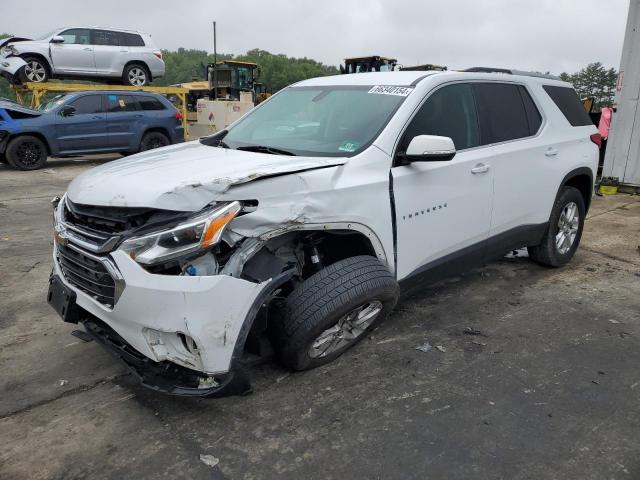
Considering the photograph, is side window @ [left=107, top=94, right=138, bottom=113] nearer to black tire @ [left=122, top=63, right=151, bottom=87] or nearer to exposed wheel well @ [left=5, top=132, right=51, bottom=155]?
exposed wheel well @ [left=5, top=132, right=51, bottom=155]

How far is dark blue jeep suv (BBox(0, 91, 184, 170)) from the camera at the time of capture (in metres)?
11.9

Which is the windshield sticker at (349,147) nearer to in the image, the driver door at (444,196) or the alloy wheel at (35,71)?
the driver door at (444,196)

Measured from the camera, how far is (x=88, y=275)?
265 cm

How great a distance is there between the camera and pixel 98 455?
8.07ft

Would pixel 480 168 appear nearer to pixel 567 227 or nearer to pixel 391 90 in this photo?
pixel 391 90

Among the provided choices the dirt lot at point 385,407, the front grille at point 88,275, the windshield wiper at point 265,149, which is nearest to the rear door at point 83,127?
the dirt lot at point 385,407

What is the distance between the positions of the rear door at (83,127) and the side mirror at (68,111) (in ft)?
0.13

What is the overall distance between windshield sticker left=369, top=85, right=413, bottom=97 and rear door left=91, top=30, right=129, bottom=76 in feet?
46.4

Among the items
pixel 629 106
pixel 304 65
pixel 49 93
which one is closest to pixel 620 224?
pixel 629 106

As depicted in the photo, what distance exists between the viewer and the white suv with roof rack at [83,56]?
14.4 m

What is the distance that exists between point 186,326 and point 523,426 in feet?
5.74

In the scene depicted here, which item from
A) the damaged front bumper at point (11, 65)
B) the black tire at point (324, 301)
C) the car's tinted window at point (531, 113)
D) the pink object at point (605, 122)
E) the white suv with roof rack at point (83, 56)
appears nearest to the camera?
the black tire at point (324, 301)

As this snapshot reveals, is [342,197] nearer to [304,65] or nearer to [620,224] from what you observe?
[620,224]

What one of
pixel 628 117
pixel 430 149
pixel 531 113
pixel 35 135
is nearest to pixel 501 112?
pixel 531 113
